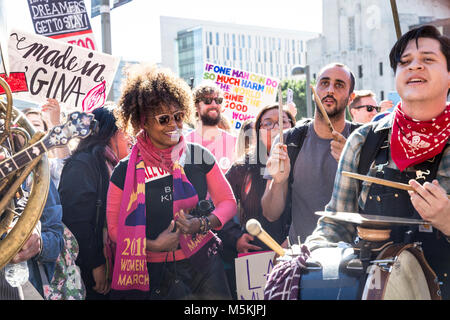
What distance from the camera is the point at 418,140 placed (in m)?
2.47

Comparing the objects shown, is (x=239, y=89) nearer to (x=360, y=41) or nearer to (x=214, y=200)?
(x=214, y=200)

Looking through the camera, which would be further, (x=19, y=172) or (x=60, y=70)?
(x=60, y=70)

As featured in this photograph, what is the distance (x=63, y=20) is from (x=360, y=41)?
6657 cm

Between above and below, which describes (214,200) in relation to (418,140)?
below

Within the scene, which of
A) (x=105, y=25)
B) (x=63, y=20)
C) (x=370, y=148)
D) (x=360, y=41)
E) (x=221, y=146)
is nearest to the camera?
(x=370, y=148)

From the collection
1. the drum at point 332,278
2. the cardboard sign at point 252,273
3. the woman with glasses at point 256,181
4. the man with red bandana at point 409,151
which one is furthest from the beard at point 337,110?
the drum at point 332,278

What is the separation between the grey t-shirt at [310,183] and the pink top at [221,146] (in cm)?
147

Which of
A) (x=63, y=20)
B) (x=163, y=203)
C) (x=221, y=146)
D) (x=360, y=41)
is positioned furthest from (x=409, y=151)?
(x=360, y=41)

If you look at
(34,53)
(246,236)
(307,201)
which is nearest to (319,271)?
(307,201)

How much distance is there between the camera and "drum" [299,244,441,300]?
200 cm

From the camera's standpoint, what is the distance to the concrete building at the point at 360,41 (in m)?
64.8

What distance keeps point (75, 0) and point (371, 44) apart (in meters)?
64.8

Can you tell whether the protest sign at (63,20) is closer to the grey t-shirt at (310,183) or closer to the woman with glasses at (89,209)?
the woman with glasses at (89,209)

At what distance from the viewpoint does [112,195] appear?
11.7 ft
